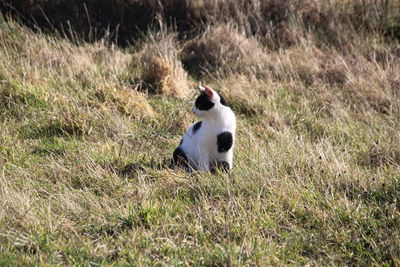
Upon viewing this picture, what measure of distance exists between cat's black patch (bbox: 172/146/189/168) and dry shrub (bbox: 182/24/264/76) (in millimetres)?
2673

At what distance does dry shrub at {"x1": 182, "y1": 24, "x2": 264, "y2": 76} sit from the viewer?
735 cm

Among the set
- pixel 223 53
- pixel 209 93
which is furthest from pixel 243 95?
pixel 209 93

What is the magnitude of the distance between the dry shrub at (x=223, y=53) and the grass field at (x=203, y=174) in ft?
0.07

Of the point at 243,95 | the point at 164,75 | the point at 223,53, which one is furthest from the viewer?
the point at 223,53

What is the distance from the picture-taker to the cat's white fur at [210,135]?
14.3 feet

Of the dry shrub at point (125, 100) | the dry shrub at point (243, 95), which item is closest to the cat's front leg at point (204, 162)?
the dry shrub at point (125, 100)

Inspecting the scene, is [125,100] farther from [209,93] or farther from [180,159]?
[209,93]

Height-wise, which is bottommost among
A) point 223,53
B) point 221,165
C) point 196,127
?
point 223,53

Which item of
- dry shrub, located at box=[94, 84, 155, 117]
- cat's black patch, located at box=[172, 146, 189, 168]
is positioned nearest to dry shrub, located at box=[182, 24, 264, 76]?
dry shrub, located at box=[94, 84, 155, 117]

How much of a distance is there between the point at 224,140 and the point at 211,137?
0.35ft

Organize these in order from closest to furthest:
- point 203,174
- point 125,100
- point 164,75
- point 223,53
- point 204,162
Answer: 1. point 203,174
2. point 204,162
3. point 125,100
4. point 164,75
5. point 223,53

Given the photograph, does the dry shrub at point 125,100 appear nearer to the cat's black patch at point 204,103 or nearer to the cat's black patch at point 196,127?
the cat's black patch at point 196,127

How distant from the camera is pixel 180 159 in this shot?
452 cm

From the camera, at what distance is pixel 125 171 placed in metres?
4.55
